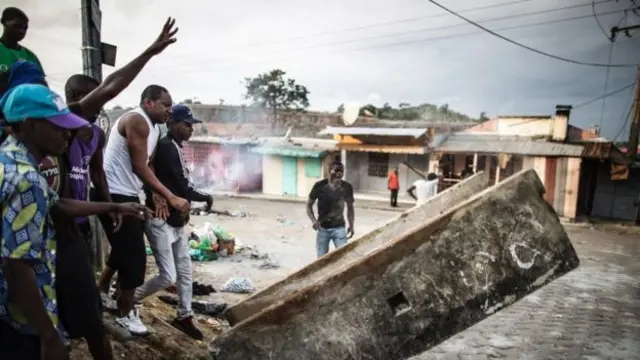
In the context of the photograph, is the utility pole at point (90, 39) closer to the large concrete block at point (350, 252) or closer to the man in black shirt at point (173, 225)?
the man in black shirt at point (173, 225)

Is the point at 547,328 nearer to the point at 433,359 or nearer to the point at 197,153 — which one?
the point at 433,359

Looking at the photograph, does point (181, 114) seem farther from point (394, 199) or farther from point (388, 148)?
point (388, 148)

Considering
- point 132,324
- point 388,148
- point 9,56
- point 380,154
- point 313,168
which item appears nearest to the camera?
point 132,324

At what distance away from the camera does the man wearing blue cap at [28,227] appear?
1.45 m

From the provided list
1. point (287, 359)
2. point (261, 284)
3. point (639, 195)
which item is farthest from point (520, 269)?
point (639, 195)

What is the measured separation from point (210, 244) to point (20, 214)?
7098mm

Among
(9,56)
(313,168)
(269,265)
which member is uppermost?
(9,56)

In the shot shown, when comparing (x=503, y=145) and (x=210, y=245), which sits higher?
(x=503, y=145)

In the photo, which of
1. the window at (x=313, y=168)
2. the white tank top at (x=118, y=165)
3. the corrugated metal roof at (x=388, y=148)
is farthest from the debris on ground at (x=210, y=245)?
the window at (x=313, y=168)

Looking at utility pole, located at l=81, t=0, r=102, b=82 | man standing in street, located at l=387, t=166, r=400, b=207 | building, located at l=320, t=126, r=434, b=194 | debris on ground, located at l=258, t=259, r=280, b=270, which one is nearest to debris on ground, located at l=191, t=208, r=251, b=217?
man standing in street, located at l=387, t=166, r=400, b=207

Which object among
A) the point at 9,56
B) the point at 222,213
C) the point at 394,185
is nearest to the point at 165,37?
the point at 9,56

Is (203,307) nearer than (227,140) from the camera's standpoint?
Yes

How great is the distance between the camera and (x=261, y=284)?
7008 millimetres

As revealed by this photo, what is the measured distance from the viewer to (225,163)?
23.7 metres
